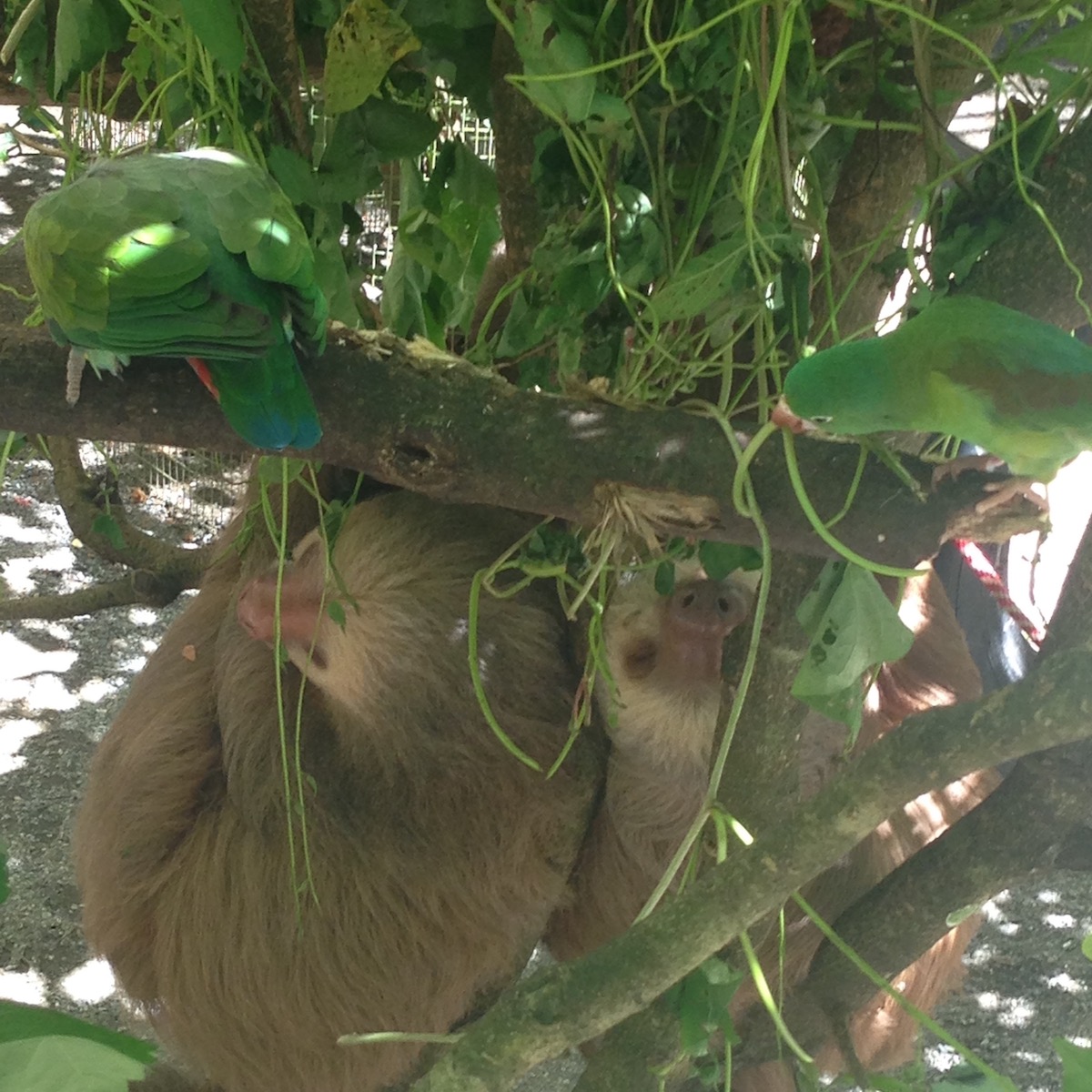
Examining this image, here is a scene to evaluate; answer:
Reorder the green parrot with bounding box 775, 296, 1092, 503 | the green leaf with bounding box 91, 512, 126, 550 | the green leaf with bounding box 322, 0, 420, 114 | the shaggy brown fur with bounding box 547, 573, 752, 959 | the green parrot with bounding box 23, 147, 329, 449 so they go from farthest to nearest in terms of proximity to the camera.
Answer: the green leaf with bounding box 91, 512, 126, 550, the shaggy brown fur with bounding box 547, 573, 752, 959, the green leaf with bounding box 322, 0, 420, 114, the green parrot with bounding box 23, 147, 329, 449, the green parrot with bounding box 775, 296, 1092, 503

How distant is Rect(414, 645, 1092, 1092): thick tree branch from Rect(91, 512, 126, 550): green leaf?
1329mm

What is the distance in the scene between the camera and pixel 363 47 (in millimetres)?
868

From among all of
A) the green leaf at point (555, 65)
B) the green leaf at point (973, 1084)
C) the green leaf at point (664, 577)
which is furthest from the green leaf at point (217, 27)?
the green leaf at point (973, 1084)

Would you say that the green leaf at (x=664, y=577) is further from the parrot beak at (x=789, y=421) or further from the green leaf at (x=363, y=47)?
the green leaf at (x=363, y=47)

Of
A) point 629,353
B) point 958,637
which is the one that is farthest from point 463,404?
point 958,637

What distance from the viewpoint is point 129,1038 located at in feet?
1.51

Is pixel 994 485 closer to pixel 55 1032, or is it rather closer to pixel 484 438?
pixel 484 438

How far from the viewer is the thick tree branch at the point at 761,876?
2.24ft

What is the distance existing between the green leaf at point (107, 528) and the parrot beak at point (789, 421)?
1450mm

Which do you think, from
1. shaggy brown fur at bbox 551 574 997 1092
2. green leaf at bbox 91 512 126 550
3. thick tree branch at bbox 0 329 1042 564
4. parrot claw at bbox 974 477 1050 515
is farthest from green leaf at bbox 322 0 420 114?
green leaf at bbox 91 512 126 550

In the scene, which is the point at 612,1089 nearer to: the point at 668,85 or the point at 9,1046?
the point at 9,1046

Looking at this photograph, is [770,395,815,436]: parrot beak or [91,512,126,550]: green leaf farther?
[91,512,126,550]: green leaf

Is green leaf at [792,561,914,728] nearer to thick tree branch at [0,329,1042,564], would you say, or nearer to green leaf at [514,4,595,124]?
thick tree branch at [0,329,1042,564]

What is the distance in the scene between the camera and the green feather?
63 centimetres
